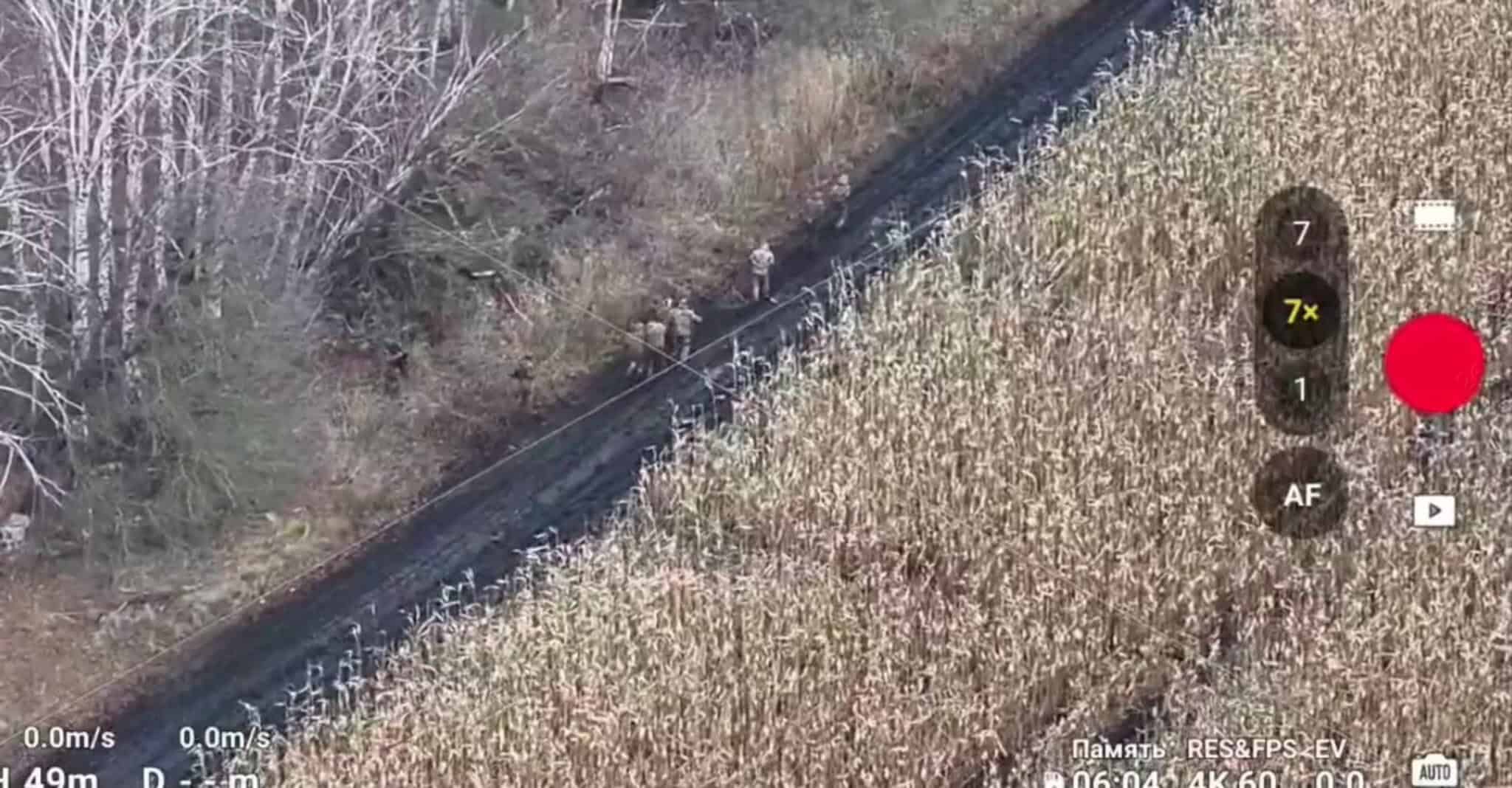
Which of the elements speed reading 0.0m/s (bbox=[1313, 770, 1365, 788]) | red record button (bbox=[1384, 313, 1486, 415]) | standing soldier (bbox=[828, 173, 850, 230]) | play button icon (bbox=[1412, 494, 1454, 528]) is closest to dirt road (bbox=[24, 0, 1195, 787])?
standing soldier (bbox=[828, 173, 850, 230])

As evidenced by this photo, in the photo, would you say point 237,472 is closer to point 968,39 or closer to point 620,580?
point 620,580

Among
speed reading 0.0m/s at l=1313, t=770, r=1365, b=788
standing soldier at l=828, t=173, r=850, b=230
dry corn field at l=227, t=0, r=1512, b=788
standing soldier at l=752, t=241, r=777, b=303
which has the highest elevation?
standing soldier at l=828, t=173, r=850, b=230

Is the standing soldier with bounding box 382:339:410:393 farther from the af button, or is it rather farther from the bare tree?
the af button

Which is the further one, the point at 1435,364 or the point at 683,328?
the point at 683,328

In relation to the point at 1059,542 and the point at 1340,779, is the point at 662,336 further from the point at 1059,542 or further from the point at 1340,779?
the point at 1340,779

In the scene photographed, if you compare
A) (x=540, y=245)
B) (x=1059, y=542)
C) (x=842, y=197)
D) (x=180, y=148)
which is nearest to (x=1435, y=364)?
(x=1059, y=542)

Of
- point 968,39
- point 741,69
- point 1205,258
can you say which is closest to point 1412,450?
point 1205,258
